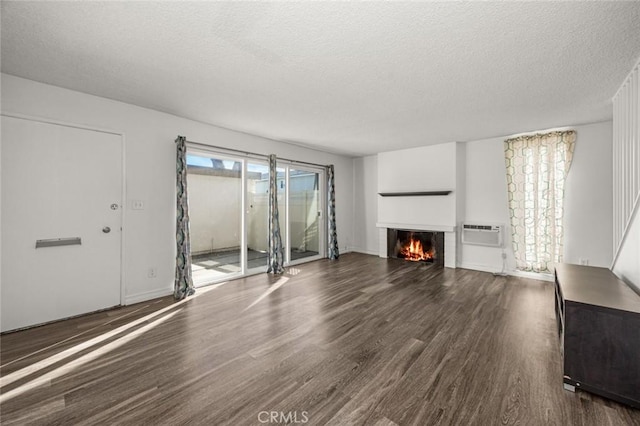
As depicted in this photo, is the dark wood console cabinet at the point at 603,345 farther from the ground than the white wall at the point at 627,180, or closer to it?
closer to it

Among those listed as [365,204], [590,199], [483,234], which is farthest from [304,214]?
[590,199]

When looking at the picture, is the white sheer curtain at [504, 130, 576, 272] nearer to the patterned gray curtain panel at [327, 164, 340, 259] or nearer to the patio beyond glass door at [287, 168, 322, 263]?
the patterned gray curtain panel at [327, 164, 340, 259]

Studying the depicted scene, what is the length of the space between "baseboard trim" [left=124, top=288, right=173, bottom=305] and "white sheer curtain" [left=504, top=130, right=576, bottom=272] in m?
5.62

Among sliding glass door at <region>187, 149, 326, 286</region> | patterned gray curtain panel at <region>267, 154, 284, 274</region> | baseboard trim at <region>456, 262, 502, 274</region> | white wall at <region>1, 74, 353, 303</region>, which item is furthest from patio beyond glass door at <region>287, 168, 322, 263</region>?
baseboard trim at <region>456, 262, 502, 274</region>

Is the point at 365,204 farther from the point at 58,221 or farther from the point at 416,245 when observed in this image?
the point at 58,221

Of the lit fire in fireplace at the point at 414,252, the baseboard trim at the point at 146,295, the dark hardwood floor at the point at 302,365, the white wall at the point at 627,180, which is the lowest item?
the dark hardwood floor at the point at 302,365

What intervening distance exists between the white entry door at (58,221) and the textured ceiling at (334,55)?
62 cm

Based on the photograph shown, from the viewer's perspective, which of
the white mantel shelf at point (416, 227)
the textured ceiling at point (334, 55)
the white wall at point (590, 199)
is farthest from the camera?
the white mantel shelf at point (416, 227)

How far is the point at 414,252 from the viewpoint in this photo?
232 inches

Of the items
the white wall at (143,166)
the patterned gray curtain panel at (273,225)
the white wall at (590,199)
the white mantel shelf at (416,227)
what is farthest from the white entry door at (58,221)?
the white wall at (590,199)

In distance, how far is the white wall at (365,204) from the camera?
6.65 meters

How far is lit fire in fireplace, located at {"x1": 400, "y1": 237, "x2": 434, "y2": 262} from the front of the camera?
5676 mm

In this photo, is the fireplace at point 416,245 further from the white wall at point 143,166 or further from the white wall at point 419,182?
the white wall at point 143,166

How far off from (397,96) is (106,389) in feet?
11.8
